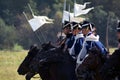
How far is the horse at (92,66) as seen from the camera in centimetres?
857

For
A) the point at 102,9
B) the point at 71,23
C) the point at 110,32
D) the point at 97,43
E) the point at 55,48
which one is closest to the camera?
the point at 97,43

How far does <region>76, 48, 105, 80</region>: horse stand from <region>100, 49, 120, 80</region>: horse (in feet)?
2.00

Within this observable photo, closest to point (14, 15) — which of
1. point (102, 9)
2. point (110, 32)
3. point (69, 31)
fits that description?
point (102, 9)

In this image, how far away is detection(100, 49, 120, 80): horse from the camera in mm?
7832

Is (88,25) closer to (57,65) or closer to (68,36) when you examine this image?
(57,65)

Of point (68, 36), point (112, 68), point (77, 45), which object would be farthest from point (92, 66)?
point (68, 36)

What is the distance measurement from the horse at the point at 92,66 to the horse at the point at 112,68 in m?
0.61

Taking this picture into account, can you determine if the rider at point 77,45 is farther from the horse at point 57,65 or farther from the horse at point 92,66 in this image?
the horse at point 92,66

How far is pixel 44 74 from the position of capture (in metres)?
11.0

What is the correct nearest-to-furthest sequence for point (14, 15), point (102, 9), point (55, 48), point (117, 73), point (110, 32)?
1. point (117, 73)
2. point (55, 48)
3. point (110, 32)
4. point (102, 9)
5. point (14, 15)

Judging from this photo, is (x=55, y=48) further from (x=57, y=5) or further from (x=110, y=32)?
(x=57, y=5)

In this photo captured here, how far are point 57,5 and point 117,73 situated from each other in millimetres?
54134

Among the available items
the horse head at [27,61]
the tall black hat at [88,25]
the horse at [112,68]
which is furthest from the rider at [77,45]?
the horse at [112,68]

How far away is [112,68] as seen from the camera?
7844 mm
